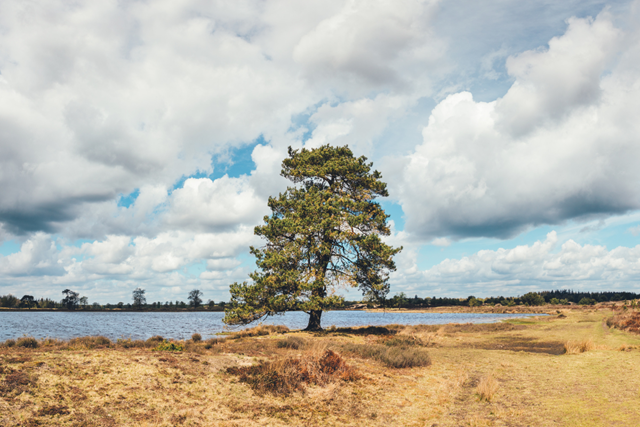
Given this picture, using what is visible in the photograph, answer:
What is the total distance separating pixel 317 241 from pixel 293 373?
1515cm

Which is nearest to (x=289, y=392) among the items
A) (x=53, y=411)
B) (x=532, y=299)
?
(x=53, y=411)

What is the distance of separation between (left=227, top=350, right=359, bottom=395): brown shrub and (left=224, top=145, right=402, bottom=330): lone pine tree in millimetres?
11208

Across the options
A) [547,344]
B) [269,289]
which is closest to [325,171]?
[269,289]

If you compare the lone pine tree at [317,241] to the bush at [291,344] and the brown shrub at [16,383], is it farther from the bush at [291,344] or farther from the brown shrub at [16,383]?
the brown shrub at [16,383]

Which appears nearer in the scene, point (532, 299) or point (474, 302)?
point (532, 299)

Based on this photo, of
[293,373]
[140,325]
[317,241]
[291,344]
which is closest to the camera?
[293,373]

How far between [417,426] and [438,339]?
65.0ft

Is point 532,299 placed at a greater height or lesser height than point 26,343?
lesser

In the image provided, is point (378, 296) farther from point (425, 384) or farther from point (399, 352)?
point (425, 384)

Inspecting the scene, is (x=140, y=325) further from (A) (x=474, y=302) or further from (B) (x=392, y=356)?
(A) (x=474, y=302)

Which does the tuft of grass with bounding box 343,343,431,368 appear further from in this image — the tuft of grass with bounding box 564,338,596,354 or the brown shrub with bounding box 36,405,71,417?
the brown shrub with bounding box 36,405,71,417

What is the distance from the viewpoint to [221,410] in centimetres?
831

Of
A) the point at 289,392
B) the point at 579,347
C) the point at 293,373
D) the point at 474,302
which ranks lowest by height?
the point at 474,302

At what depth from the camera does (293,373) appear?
34.9 ft
